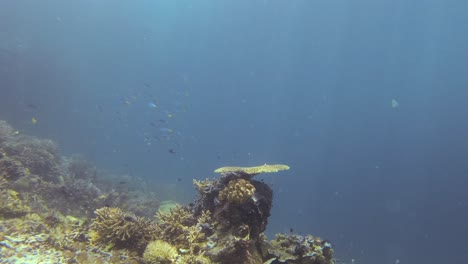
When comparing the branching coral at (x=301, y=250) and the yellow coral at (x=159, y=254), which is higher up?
the yellow coral at (x=159, y=254)

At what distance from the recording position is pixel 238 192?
19.5 feet

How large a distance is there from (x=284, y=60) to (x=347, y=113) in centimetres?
3381

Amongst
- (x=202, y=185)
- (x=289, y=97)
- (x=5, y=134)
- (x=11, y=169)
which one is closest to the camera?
(x=202, y=185)

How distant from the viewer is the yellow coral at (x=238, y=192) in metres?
5.91

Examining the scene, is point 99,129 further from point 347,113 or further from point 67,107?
point 347,113

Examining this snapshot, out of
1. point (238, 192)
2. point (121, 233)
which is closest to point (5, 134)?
point (121, 233)

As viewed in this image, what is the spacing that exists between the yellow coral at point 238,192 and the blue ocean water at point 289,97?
108ft

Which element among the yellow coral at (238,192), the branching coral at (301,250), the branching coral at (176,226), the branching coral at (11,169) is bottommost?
the branching coral at (301,250)

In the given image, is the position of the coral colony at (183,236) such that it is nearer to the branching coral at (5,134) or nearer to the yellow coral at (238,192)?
the yellow coral at (238,192)

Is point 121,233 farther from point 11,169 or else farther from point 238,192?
point 11,169

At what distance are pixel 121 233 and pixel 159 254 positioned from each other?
3.67 ft

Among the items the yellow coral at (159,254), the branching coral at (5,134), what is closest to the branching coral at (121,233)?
the yellow coral at (159,254)

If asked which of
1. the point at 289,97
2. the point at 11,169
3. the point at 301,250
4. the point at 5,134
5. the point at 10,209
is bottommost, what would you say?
the point at 301,250

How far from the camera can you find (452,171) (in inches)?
3543
